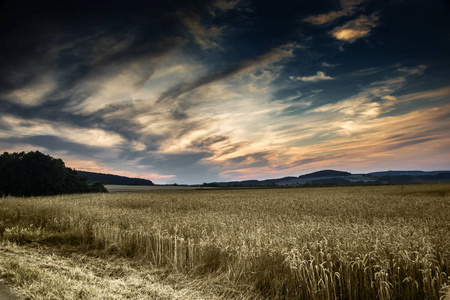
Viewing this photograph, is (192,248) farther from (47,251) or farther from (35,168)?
(35,168)

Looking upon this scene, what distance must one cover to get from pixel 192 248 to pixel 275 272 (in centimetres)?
267

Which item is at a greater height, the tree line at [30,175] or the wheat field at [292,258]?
the tree line at [30,175]

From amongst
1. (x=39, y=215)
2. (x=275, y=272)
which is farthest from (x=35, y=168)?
(x=275, y=272)

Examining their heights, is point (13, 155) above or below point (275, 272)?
above

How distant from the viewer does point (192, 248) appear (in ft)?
25.3

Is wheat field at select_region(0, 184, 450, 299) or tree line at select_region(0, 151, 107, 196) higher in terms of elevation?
tree line at select_region(0, 151, 107, 196)

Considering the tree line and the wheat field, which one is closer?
the wheat field

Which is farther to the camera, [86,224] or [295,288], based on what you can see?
[86,224]

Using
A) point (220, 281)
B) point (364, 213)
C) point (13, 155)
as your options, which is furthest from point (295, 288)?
point (13, 155)

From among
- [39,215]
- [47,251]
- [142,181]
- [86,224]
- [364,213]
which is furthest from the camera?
[142,181]

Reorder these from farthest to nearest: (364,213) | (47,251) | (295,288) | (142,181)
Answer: (142,181)
(364,213)
(47,251)
(295,288)

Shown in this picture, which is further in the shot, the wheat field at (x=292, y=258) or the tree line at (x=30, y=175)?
the tree line at (x=30, y=175)

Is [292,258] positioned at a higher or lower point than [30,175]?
lower

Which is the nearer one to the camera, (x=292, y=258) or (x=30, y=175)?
(x=292, y=258)
